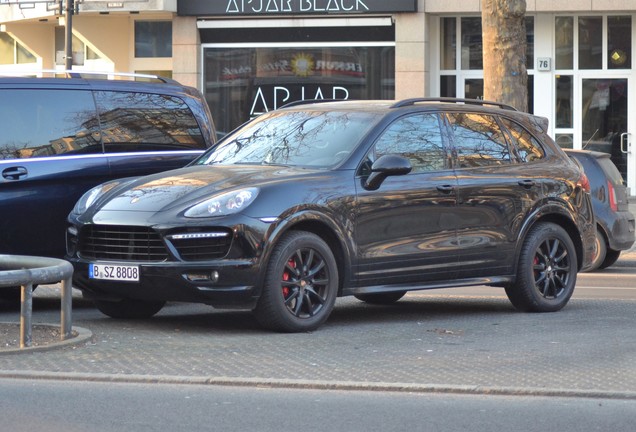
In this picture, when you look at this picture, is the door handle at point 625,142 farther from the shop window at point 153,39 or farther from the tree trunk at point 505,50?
the shop window at point 153,39

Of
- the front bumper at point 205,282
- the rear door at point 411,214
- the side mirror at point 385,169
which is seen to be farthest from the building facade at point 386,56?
the front bumper at point 205,282

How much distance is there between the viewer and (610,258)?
16.6 m

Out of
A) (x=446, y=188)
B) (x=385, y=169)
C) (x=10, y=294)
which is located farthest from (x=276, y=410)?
(x=10, y=294)

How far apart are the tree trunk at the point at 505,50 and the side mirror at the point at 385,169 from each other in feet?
29.8

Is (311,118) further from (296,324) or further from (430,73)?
(430,73)

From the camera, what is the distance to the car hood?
9.46 m

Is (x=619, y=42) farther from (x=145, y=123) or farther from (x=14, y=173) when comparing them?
(x=14, y=173)

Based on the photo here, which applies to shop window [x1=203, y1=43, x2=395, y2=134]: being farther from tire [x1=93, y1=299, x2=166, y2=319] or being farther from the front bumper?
the front bumper

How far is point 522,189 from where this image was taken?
36.6 ft

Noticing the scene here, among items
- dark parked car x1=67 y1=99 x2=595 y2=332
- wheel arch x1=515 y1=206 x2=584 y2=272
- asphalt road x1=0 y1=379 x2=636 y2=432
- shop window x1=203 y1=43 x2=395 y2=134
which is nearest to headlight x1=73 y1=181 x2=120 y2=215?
dark parked car x1=67 y1=99 x2=595 y2=332

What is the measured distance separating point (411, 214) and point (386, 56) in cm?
1797

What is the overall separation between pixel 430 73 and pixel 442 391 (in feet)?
70.1

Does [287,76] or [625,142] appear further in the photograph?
[287,76]

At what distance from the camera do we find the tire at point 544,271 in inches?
440
